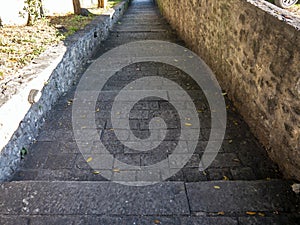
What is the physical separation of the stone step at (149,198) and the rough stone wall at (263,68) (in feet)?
1.50

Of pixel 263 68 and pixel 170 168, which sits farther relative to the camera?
pixel 263 68

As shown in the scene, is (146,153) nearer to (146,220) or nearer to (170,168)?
(170,168)

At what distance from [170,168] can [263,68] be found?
1.46m

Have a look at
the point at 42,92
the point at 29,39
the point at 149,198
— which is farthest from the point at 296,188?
Result: the point at 29,39

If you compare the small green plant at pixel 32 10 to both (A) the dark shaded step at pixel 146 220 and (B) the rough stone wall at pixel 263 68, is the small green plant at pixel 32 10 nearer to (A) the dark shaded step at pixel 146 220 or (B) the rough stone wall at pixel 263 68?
(B) the rough stone wall at pixel 263 68

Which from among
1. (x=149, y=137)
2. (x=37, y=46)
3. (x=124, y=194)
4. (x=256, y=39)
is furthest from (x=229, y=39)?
(x=37, y=46)

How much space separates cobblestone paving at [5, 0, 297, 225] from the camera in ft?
6.21

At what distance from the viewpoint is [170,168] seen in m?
2.57

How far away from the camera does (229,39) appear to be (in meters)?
3.68

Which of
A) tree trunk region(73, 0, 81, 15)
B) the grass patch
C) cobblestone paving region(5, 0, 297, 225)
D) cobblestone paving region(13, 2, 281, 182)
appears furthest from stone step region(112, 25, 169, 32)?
cobblestone paving region(13, 2, 281, 182)

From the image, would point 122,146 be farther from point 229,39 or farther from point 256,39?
point 229,39

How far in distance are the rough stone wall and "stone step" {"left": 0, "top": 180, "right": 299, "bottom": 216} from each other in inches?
18.1

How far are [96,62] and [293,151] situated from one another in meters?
4.33

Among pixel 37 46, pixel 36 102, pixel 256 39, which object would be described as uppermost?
pixel 256 39
